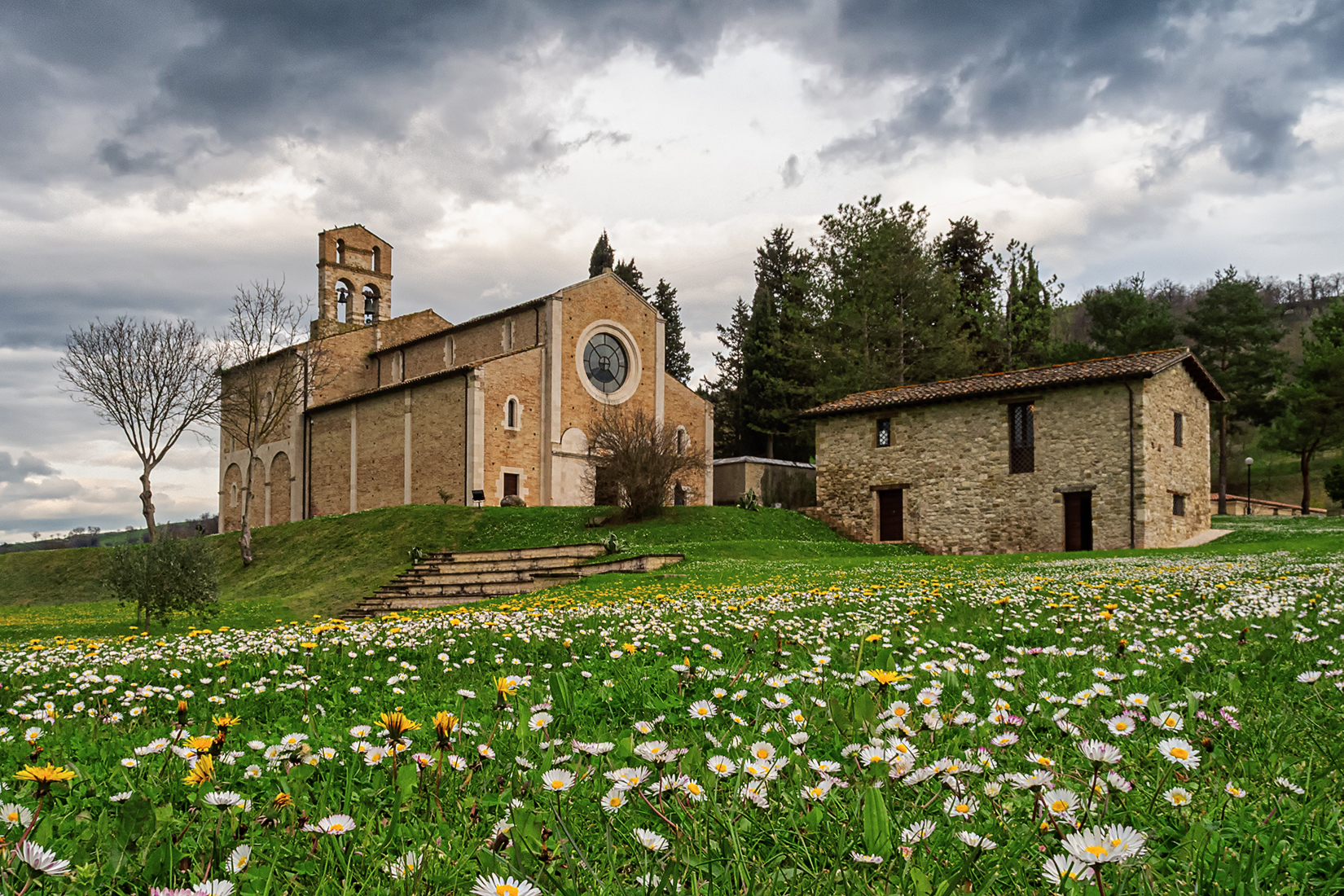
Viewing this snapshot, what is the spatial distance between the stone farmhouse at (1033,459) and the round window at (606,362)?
11.8 metres

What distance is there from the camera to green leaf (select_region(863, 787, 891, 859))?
171 cm

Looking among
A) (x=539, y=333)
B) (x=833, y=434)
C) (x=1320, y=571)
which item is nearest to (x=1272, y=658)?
(x=1320, y=571)

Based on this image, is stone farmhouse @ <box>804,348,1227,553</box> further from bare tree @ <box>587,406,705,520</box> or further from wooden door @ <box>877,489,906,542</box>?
bare tree @ <box>587,406,705,520</box>

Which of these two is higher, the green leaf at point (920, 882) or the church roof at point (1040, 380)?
the church roof at point (1040, 380)

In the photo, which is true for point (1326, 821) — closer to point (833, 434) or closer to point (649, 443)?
point (649, 443)

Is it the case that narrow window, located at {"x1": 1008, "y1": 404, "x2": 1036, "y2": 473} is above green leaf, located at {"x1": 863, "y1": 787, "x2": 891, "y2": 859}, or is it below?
above

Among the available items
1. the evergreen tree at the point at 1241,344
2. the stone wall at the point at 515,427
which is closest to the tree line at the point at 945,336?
the evergreen tree at the point at 1241,344

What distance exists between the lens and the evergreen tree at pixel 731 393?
5290 centimetres

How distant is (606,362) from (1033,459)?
20393 millimetres

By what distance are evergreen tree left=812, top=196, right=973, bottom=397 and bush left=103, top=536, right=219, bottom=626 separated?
36.2 meters

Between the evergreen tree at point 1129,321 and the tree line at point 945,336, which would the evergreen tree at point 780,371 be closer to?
the tree line at point 945,336

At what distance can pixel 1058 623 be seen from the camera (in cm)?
605

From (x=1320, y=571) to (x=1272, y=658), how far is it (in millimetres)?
9555

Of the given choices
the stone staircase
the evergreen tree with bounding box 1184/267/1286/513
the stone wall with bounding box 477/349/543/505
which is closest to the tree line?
the evergreen tree with bounding box 1184/267/1286/513
